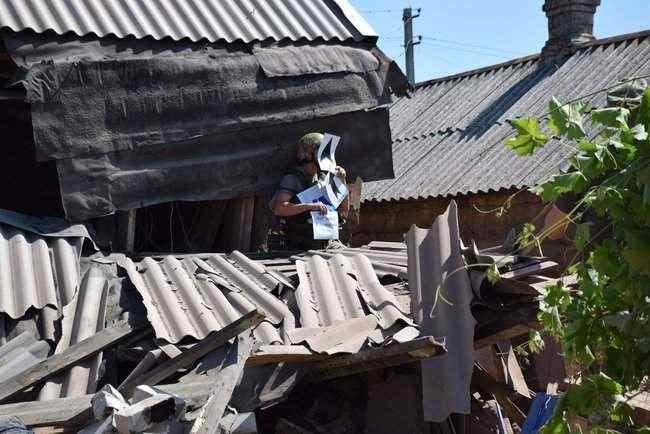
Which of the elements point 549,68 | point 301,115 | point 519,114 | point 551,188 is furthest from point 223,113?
point 549,68

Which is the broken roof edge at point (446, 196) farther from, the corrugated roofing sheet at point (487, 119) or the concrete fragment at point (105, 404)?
the concrete fragment at point (105, 404)

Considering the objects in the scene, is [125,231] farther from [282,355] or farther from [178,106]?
[282,355]

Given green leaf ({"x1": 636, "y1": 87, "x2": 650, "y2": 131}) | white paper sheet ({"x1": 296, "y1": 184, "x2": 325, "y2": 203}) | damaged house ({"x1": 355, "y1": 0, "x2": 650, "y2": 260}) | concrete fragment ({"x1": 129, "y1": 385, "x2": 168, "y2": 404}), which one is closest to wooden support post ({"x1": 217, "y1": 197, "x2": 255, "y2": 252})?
white paper sheet ({"x1": 296, "y1": 184, "x2": 325, "y2": 203})

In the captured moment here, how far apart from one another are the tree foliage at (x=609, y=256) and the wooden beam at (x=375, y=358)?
246cm

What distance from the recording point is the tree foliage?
8.84 ft

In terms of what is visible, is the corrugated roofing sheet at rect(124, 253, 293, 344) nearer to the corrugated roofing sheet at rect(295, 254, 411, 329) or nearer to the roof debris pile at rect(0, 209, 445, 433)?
the roof debris pile at rect(0, 209, 445, 433)

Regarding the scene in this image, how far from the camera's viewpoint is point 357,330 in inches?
236

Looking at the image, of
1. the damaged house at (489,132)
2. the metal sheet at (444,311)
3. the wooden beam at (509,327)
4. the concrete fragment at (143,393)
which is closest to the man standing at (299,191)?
the metal sheet at (444,311)

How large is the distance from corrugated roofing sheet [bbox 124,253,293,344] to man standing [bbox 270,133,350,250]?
0.84 meters

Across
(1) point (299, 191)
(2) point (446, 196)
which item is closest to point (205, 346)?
(1) point (299, 191)

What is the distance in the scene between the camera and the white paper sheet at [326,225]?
7.82 meters

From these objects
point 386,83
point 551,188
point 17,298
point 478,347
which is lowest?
point 478,347

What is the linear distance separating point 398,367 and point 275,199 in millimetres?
1982

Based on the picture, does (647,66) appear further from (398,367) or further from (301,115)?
(398,367)
